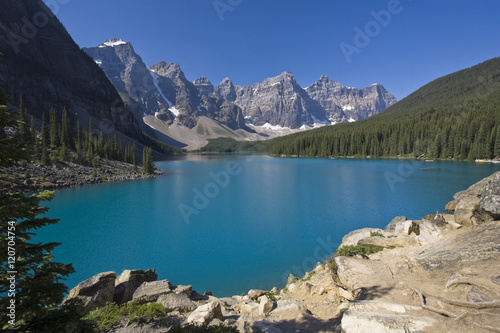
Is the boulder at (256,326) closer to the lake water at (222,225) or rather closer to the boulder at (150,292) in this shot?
the boulder at (150,292)

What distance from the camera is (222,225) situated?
2370 centimetres

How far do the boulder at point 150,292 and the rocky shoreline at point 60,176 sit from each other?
104 feet

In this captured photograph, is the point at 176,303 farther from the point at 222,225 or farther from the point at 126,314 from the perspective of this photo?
the point at 222,225

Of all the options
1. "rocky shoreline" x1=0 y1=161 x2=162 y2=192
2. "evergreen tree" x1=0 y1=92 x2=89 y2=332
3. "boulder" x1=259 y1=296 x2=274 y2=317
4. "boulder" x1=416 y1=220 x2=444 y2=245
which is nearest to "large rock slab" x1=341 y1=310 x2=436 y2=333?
"boulder" x1=259 y1=296 x2=274 y2=317

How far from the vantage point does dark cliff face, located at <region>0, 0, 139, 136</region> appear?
85.4m

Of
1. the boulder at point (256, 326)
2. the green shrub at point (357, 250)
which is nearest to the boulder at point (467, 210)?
the green shrub at point (357, 250)

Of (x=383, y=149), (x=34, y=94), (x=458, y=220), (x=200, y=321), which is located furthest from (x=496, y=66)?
(x=34, y=94)

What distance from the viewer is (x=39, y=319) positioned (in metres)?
3.95

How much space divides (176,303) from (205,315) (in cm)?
168

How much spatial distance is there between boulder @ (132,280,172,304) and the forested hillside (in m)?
104

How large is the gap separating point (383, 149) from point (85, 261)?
400 ft

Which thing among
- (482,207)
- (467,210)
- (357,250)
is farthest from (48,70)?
(482,207)

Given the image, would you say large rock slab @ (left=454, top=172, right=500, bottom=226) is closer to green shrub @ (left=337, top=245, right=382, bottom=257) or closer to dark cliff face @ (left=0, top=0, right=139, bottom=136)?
green shrub @ (left=337, top=245, right=382, bottom=257)

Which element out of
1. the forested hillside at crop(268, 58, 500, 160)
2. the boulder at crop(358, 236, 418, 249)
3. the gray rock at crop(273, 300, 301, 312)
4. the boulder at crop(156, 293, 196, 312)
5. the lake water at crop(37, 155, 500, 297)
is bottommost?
the lake water at crop(37, 155, 500, 297)
